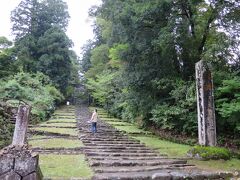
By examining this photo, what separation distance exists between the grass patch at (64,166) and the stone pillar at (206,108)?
4693mm

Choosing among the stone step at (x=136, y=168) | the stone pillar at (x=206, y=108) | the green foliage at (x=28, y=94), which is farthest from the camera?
the green foliage at (x=28, y=94)

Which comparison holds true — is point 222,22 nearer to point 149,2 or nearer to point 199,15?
point 199,15

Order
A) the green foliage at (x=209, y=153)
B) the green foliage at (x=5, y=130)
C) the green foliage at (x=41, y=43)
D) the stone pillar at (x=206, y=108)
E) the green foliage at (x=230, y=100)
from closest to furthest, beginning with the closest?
the green foliage at (x=230, y=100), the green foliage at (x=209, y=153), the stone pillar at (x=206, y=108), the green foliage at (x=5, y=130), the green foliage at (x=41, y=43)

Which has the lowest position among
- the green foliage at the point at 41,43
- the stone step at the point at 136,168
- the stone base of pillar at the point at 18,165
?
the stone step at the point at 136,168

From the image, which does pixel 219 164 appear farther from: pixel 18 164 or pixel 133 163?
pixel 18 164

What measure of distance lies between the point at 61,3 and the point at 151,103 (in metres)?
25.8

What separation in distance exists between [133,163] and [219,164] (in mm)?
2926

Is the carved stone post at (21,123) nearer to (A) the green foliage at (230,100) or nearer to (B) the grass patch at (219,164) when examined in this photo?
(B) the grass patch at (219,164)

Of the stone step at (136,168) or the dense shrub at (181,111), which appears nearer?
the stone step at (136,168)

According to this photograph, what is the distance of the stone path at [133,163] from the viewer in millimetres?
7891

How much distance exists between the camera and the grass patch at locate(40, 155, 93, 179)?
295 inches

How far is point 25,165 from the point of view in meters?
6.55

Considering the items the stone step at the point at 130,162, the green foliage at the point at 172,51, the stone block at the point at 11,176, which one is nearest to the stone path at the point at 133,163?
the stone step at the point at 130,162

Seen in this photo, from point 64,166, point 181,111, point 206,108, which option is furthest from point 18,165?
point 181,111
